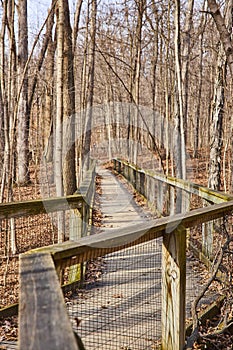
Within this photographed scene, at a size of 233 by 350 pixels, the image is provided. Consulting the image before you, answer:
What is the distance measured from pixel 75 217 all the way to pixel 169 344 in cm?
191

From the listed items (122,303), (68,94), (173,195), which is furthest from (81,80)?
(122,303)

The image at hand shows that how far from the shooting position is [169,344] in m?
2.52

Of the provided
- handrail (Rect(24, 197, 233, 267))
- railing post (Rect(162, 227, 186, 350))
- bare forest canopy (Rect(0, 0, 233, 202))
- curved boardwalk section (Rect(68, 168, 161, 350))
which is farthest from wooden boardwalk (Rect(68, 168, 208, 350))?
bare forest canopy (Rect(0, 0, 233, 202))

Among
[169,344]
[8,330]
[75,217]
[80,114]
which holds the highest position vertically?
[80,114]

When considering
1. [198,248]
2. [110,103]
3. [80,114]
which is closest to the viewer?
[198,248]

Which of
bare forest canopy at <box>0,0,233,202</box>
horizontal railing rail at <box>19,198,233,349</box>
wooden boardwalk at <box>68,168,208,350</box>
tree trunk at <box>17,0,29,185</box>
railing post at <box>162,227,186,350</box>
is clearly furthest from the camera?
tree trunk at <box>17,0,29,185</box>

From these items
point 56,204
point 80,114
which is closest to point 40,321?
point 56,204

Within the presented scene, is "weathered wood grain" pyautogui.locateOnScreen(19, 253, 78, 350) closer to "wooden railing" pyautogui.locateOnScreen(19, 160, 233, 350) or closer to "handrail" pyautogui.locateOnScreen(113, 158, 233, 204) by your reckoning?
"wooden railing" pyautogui.locateOnScreen(19, 160, 233, 350)

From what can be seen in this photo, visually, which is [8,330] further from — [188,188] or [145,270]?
[188,188]

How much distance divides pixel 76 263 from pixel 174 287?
2.95ft

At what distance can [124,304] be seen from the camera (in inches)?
131

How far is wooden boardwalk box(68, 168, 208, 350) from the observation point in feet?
8.95

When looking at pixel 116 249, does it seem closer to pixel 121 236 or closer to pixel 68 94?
pixel 121 236

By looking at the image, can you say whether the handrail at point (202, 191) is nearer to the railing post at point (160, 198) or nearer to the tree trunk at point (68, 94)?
the railing post at point (160, 198)
